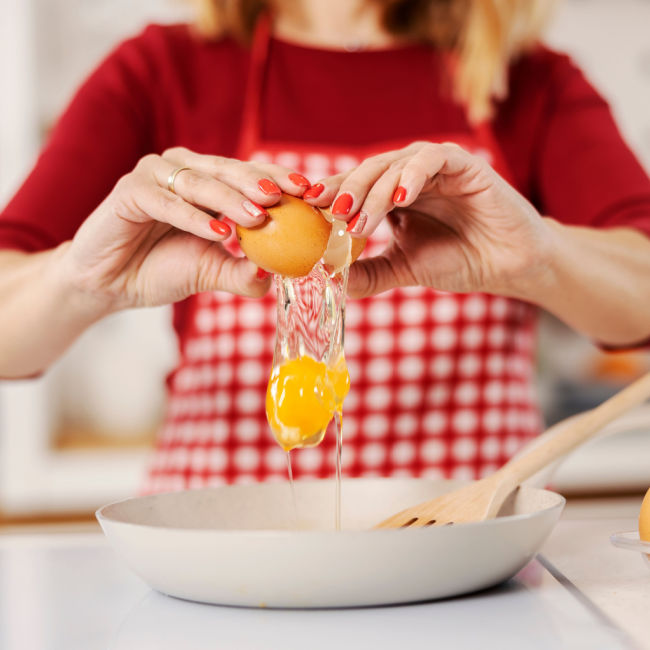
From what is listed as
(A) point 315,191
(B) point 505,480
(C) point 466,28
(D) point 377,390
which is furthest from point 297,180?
(C) point 466,28

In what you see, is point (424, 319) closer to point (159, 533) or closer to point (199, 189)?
point (199, 189)

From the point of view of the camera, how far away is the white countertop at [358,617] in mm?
518

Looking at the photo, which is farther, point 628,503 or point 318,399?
point 628,503

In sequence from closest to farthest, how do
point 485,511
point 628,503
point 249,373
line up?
point 485,511, point 249,373, point 628,503

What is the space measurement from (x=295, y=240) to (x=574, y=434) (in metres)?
0.24

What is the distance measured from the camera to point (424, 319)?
1.23 meters

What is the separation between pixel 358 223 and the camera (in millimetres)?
656

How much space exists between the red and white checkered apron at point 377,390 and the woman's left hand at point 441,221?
359 mm

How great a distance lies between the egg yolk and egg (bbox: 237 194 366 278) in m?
0.07

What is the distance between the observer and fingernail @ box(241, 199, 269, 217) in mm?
666

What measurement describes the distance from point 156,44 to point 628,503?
1.44 m

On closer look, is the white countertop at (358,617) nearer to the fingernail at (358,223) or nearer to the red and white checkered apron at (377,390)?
the fingernail at (358,223)

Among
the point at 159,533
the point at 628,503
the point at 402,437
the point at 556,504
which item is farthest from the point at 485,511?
the point at 628,503

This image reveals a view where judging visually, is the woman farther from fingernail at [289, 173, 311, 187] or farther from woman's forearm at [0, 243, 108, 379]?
fingernail at [289, 173, 311, 187]
